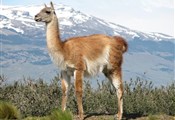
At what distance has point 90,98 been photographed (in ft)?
56.7

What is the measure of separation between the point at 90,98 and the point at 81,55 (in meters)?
4.54

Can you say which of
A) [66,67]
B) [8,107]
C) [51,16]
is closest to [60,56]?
[66,67]

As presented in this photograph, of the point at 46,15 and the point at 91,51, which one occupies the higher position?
the point at 46,15

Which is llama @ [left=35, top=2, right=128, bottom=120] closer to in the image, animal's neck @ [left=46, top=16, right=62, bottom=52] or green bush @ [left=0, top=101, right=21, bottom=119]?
animal's neck @ [left=46, top=16, right=62, bottom=52]

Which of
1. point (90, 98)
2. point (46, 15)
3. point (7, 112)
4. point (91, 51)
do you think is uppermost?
point (46, 15)

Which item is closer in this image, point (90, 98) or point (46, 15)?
point (46, 15)

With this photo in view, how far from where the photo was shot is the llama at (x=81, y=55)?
12.9 m

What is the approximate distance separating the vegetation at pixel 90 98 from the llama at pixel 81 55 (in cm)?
295

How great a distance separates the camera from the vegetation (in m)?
16.6

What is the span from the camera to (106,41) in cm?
1389

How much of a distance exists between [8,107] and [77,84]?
230 centimetres

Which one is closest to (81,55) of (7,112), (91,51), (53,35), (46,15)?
(91,51)

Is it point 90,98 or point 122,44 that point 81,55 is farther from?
point 90,98

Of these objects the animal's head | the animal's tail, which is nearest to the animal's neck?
the animal's head
